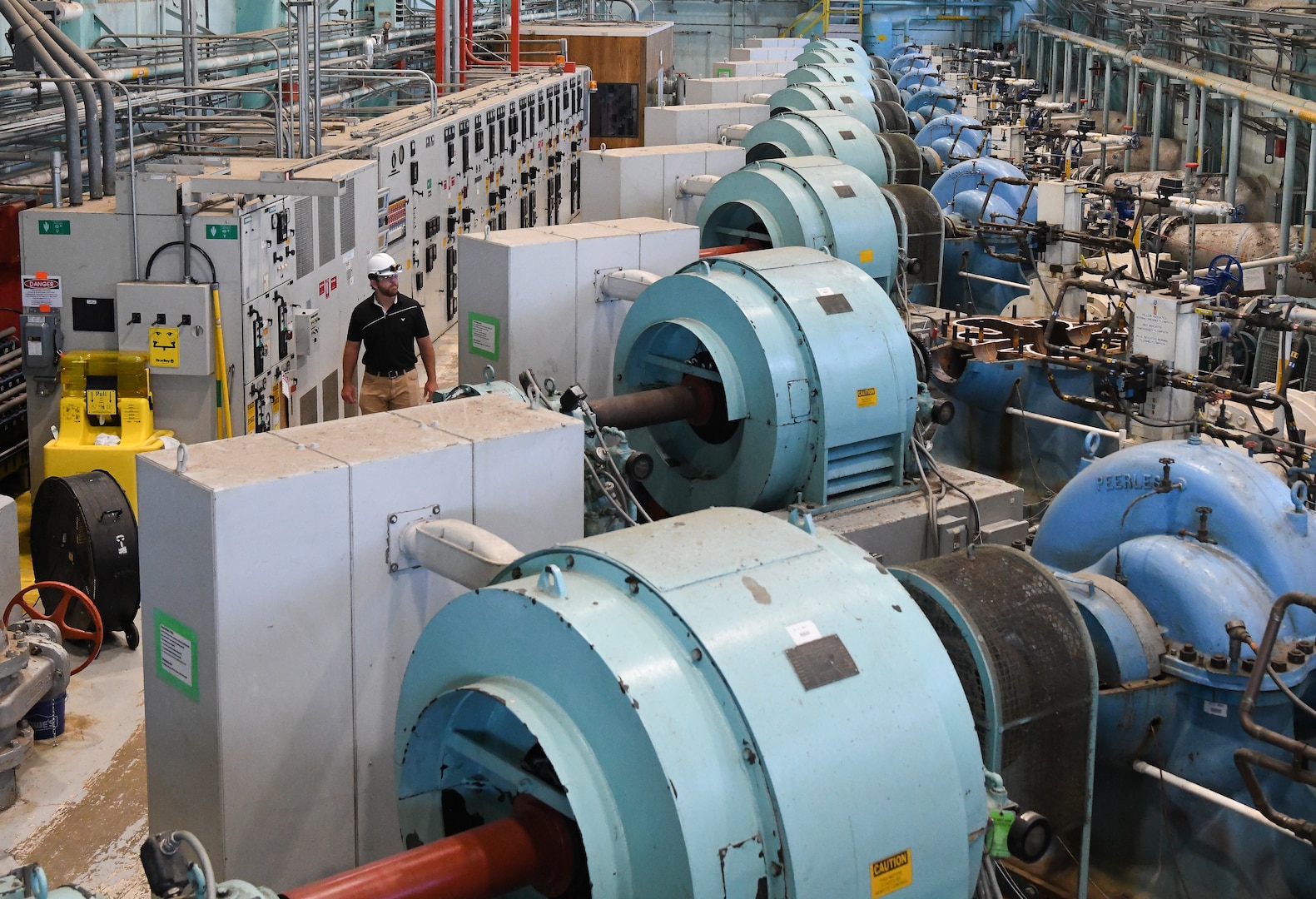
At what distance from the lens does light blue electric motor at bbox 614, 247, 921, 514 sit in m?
6.48

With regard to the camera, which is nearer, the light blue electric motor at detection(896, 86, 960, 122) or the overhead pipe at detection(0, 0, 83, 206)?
the overhead pipe at detection(0, 0, 83, 206)

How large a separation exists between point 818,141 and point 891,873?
10401mm

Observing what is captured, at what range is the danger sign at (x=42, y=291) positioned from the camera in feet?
25.1

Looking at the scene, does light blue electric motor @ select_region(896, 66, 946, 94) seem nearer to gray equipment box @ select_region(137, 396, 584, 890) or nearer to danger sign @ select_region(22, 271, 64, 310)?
danger sign @ select_region(22, 271, 64, 310)

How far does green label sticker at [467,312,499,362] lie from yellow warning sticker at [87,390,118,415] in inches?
71.6

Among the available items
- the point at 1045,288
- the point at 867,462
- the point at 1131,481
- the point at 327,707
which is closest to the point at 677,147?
the point at 1045,288

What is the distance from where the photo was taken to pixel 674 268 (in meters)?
8.09

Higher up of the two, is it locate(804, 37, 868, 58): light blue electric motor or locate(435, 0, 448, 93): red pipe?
locate(804, 37, 868, 58): light blue electric motor

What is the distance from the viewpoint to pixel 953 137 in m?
17.0

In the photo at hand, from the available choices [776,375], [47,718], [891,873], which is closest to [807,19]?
[776,375]

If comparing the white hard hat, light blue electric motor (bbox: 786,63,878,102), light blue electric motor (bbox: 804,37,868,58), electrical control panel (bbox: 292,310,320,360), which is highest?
light blue electric motor (bbox: 804,37,868,58)

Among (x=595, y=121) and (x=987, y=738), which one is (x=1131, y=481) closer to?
(x=987, y=738)

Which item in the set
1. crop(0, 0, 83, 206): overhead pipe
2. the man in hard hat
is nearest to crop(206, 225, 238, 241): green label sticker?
the man in hard hat

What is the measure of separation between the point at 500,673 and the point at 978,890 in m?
1.25
